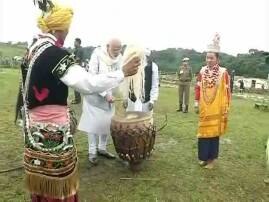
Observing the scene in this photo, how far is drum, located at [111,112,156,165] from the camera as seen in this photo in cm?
555

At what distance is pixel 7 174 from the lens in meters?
5.70

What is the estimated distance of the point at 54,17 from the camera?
3.31 m

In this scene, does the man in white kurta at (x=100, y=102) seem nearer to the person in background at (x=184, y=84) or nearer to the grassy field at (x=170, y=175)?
the grassy field at (x=170, y=175)

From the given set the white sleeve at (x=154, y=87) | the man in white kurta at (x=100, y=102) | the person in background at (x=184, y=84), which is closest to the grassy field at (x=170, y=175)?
the man in white kurta at (x=100, y=102)

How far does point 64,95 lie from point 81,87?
0.31m

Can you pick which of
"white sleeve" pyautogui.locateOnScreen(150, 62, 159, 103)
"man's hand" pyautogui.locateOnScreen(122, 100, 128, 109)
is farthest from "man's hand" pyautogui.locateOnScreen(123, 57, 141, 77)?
"white sleeve" pyautogui.locateOnScreen(150, 62, 159, 103)

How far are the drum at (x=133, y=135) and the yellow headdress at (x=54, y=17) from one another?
7.83 feet

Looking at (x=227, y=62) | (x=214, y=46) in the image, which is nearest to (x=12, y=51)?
(x=227, y=62)

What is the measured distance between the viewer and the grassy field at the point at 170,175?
17.1 ft

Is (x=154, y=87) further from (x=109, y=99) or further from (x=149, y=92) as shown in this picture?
(x=109, y=99)

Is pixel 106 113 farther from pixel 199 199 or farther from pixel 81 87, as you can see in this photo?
pixel 81 87

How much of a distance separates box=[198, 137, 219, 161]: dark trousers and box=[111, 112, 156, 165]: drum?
3.06 feet

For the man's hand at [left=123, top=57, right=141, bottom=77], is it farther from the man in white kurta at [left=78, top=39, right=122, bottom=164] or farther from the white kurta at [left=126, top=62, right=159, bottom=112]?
the white kurta at [left=126, top=62, right=159, bottom=112]

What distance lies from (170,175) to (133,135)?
0.87 meters
